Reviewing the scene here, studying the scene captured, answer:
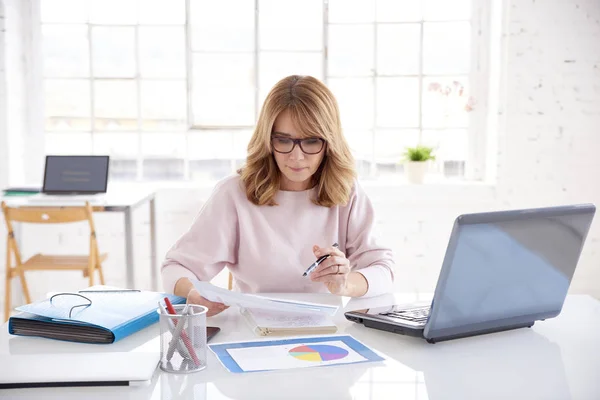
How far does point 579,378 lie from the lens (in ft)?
4.11


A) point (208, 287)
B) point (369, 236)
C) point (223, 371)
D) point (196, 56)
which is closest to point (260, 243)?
point (369, 236)

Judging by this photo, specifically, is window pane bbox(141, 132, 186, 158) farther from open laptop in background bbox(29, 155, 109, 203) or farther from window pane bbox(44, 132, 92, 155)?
open laptop in background bbox(29, 155, 109, 203)

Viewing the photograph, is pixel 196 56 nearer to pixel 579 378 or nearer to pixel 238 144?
pixel 238 144

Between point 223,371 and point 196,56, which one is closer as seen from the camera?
point 223,371

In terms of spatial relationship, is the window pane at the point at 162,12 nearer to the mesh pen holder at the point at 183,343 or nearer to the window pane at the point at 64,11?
the window pane at the point at 64,11

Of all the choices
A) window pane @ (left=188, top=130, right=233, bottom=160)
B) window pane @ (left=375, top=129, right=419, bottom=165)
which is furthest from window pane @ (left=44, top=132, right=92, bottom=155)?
window pane @ (left=375, top=129, right=419, bottom=165)

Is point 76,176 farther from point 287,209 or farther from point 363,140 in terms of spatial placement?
point 287,209

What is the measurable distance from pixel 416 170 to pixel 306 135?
7.10 feet

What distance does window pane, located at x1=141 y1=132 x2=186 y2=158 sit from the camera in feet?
13.8

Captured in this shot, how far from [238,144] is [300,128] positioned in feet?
7.44

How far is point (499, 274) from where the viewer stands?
1393 mm

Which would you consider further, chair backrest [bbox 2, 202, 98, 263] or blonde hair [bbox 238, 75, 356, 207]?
chair backrest [bbox 2, 202, 98, 263]

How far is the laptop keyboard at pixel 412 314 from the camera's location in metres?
1.52

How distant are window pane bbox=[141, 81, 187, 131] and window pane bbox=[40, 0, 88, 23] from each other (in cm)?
54
